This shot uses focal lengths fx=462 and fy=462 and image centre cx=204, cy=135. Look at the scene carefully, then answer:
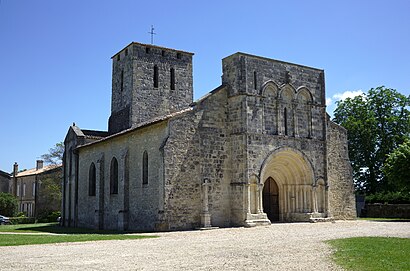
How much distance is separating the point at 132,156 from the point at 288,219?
34.7ft

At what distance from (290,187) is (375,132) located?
21798 mm

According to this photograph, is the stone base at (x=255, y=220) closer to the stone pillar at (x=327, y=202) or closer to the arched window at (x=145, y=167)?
the stone pillar at (x=327, y=202)

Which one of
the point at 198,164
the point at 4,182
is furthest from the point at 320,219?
the point at 4,182

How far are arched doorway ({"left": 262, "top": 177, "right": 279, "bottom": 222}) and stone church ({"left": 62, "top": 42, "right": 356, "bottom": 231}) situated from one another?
0.06 m

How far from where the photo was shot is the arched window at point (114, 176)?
31125 mm

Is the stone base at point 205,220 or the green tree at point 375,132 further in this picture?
the green tree at point 375,132

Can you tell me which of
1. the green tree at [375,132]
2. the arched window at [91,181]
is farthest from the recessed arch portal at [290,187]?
the green tree at [375,132]

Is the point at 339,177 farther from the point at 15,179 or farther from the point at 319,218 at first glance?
the point at 15,179

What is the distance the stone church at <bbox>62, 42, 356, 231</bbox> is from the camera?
25328 millimetres

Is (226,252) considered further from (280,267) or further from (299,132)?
(299,132)

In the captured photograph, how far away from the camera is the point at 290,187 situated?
29406mm

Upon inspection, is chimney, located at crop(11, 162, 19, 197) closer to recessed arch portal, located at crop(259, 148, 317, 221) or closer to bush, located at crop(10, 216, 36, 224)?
bush, located at crop(10, 216, 36, 224)

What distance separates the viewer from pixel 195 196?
83.3 feet

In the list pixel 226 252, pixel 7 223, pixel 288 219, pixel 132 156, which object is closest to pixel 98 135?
pixel 132 156
